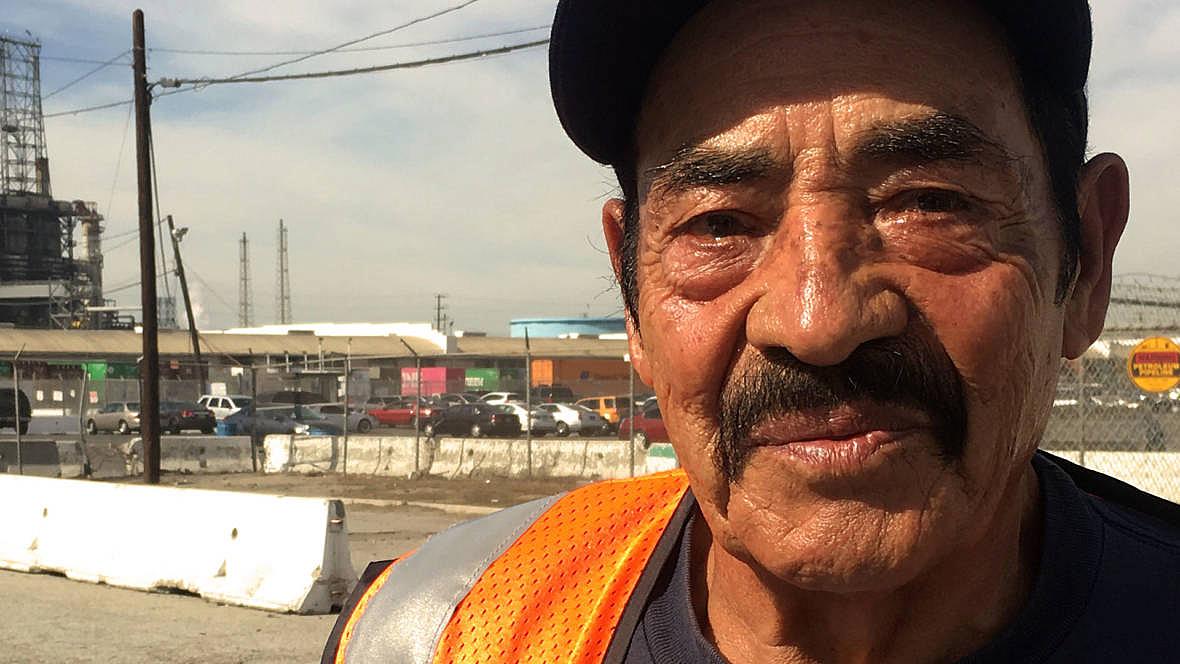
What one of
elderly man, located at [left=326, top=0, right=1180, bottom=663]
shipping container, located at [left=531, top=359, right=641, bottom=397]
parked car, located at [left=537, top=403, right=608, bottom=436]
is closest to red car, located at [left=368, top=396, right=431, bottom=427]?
shipping container, located at [left=531, top=359, right=641, bottom=397]

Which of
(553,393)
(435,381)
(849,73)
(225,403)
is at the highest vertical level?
(849,73)

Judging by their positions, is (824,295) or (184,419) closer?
(824,295)

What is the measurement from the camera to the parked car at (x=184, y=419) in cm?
3494

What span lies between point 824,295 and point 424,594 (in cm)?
87

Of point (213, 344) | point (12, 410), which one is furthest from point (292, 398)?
point (213, 344)

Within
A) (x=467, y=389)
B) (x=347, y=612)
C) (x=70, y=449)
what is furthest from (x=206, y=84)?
(x=467, y=389)

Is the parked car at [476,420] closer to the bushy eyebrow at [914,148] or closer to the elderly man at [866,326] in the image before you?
the elderly man at [866,326]

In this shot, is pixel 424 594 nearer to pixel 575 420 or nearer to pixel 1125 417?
pixel 1125 417

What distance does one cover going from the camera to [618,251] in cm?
192

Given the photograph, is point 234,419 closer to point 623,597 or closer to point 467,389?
point 467,389

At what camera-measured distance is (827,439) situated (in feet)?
4.52

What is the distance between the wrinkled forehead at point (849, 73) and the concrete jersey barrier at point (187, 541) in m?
7.77

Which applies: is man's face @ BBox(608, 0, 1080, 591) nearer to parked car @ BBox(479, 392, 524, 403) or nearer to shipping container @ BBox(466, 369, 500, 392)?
parked car @ BBox(479, 392, 524, 403)

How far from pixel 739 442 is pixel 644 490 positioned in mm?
652
